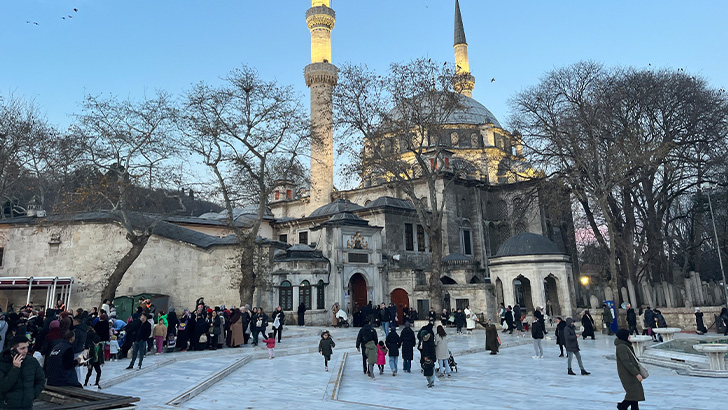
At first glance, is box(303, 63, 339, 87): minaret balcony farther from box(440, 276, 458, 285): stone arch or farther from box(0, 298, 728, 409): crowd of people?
box(0, 298, 728, 409): crowd of people

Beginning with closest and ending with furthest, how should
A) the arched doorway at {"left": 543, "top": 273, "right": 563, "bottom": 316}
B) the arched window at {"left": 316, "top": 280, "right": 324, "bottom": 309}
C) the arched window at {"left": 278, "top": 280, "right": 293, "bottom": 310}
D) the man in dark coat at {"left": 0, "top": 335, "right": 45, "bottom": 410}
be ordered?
1. the man in dark coat at {"left": 0, "top": 335, "right": 45, "bottom": 410}
2. the arched window at {"left": 278, "top": 280, "right": 293, "bottom": 310}
3. the arched doorway at {"left": 543, "top": 273, "right": 563, "bottom": 316}
4. the arched window at {"left": 316, "top": 280, "right": 324, "bottom": 309}

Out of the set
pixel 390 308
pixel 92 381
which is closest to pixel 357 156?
pixel 390 308

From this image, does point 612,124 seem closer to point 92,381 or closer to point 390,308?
point 390,308

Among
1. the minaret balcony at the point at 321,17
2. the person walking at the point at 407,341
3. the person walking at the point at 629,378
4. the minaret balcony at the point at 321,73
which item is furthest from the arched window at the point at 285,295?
the minaret balcony at the point at 321,17

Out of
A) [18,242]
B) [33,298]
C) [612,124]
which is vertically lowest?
[33,298]

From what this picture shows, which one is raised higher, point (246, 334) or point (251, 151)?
point (251, 151)

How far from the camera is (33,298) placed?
79.2 ft

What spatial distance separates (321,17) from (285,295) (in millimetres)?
25697

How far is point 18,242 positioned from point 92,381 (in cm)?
2026

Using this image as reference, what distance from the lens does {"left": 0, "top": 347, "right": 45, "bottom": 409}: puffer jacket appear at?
4.37 m

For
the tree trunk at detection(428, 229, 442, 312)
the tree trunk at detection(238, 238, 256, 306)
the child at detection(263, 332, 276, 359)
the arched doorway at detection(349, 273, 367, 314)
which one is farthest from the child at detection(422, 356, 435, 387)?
the arched doorway at detection(349, 273, 367, 314)

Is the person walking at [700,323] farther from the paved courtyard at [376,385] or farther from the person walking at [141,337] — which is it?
the person walking at [141,337]

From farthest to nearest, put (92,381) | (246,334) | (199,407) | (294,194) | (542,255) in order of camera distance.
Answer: (294,194) → (542,255) → (246,334) → (92,381) → (199,407)

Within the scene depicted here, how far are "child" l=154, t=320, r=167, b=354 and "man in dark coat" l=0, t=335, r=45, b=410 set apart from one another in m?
9.43
